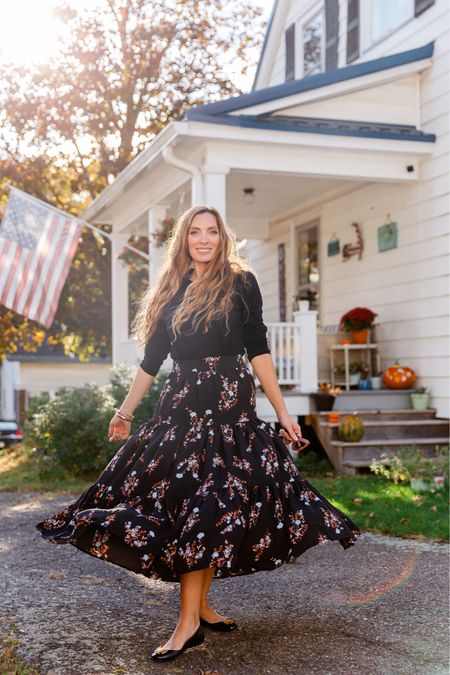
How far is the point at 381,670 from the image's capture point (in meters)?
3.43

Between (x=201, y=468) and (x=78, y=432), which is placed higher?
(x=201, y=468)

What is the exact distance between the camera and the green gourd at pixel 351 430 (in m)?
9.20

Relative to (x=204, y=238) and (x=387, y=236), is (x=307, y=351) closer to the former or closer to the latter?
(x=387, y=236)

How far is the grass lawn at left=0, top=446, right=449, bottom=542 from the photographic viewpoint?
6.25 meters

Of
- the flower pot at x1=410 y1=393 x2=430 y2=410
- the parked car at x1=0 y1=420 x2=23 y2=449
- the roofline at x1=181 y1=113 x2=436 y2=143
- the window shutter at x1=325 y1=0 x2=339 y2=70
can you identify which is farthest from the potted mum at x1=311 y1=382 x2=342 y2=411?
the parked car at x1=0 y1=420 x2=23 y2=449

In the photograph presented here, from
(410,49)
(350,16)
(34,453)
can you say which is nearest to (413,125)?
(410,49)

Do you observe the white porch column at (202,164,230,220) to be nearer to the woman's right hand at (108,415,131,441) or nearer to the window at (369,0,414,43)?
the window at (369,0,414,43)

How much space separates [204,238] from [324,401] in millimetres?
6153

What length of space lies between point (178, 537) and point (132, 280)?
16.4m

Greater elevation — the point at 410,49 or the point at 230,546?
the point at 410,49

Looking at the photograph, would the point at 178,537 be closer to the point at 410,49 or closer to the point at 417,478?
the point at 417,478

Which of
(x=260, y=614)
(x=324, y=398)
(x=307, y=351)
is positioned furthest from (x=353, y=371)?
(x=260, y=614)

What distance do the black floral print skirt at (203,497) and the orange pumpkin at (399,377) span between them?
668 cm

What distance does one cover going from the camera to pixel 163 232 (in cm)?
1091
